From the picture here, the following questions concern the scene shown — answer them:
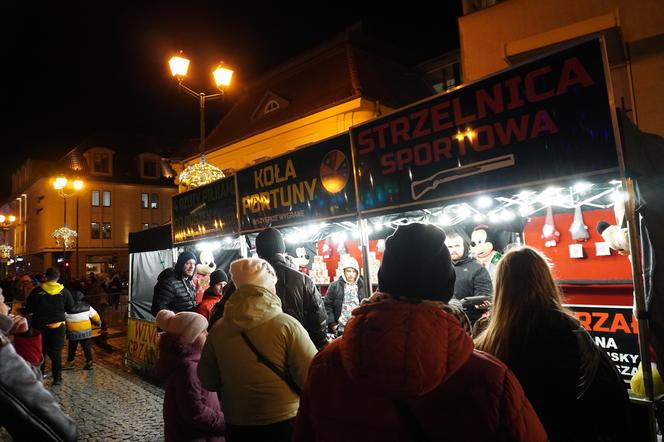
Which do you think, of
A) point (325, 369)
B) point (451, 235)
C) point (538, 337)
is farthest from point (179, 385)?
point (451, 235)

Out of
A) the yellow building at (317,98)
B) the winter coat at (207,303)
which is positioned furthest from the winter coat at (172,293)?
the yellow building at (317,98)

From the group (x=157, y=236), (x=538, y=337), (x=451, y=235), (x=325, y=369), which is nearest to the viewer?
(x=325, y=369)

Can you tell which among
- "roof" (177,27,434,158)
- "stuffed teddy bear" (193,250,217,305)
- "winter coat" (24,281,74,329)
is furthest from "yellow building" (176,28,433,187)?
"winter coat" (24,281,74,329)

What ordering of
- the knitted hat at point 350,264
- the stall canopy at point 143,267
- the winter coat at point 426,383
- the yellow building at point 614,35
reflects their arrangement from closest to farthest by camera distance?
the winter coat at point 426,383
the knitted hat at point 350,264
the yellow building at point 614,35
the stall canopy at point 143,267

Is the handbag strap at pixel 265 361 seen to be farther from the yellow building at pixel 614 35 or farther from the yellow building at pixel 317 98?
the yellow building at pixel 317 98

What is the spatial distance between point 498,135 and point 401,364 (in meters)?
2.82

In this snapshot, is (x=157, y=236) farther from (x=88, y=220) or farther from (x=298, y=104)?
(x=88, y=220)

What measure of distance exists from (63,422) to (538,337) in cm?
226

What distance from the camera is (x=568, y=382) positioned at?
2199mm

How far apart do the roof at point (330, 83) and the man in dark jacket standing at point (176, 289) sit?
9711mm

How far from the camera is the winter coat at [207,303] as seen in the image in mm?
6082

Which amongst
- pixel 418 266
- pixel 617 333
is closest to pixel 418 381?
pixel 418 266

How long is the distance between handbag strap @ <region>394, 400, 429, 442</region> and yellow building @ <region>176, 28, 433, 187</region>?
44.8 ft

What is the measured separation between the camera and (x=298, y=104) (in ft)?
56.3
